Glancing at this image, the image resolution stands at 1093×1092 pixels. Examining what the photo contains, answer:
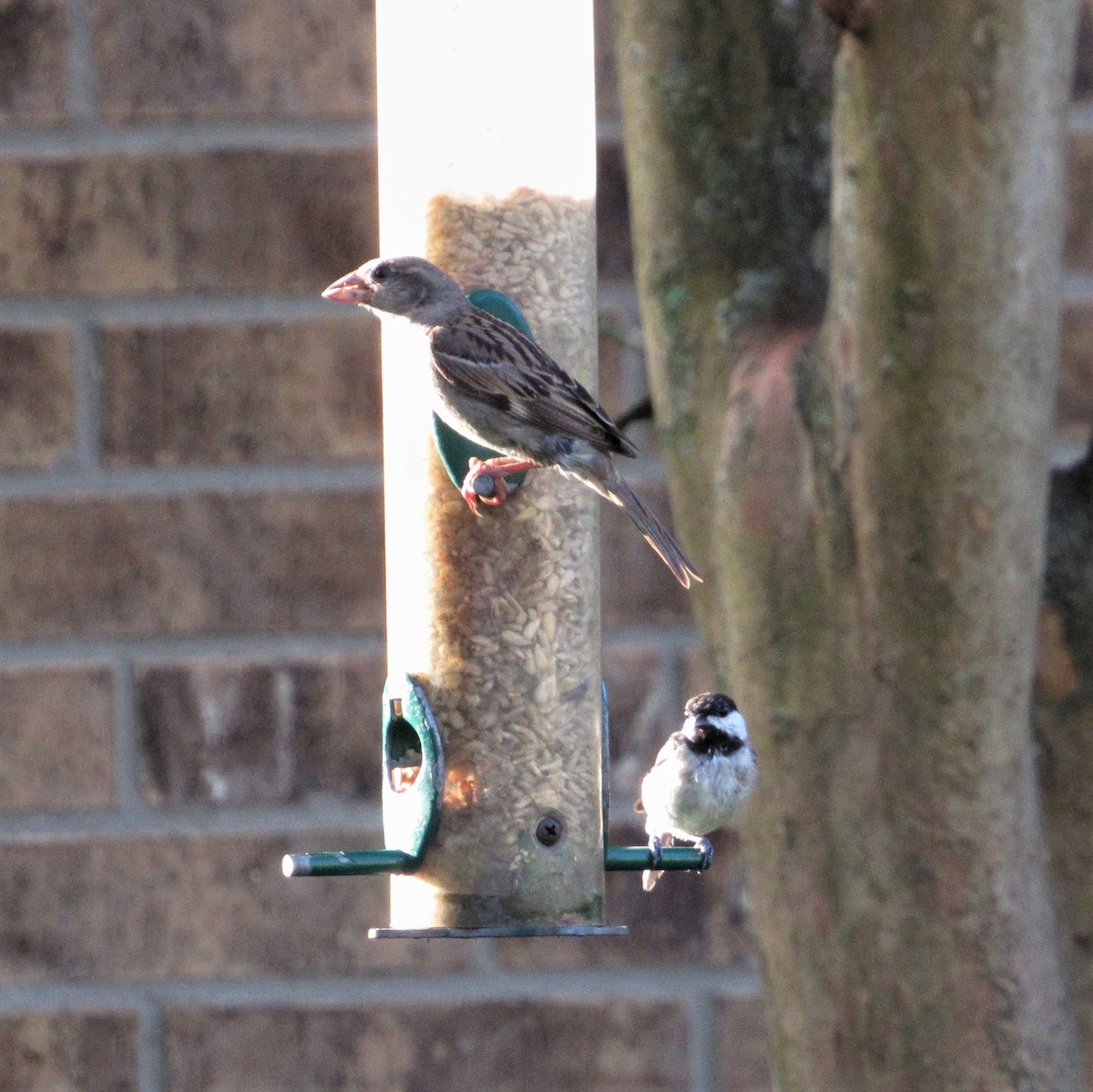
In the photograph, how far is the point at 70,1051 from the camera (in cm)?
287

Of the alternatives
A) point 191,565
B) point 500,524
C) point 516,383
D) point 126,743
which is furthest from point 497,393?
point 126,743

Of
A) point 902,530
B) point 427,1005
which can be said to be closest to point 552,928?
point 902,530

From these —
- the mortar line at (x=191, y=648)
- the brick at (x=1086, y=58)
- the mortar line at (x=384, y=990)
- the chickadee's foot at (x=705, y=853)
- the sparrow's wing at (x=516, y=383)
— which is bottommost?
the mortar line at (x=384, y=990)

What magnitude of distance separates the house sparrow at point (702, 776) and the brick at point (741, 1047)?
0.52m

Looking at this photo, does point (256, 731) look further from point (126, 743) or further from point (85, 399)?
point (85, 399)

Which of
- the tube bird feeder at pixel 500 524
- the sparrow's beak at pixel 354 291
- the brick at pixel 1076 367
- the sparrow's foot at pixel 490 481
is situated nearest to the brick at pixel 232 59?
the tube bird feeder at pixel 500 524


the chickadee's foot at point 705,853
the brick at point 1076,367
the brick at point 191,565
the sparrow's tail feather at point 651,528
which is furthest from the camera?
the brick at point 191,565

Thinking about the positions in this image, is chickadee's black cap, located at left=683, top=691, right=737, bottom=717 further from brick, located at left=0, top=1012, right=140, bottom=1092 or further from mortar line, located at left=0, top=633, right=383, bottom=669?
brick, located at left=0, top=1012, right=140, bottom=1092

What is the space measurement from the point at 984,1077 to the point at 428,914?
0.55 metres

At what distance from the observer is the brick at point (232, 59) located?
2.85 m

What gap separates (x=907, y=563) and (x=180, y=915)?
4.52ft

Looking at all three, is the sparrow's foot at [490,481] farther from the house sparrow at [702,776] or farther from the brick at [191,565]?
the brick at [191,565]

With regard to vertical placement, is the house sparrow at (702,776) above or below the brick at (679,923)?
above

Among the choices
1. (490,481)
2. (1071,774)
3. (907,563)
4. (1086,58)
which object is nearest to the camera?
(907,563)
